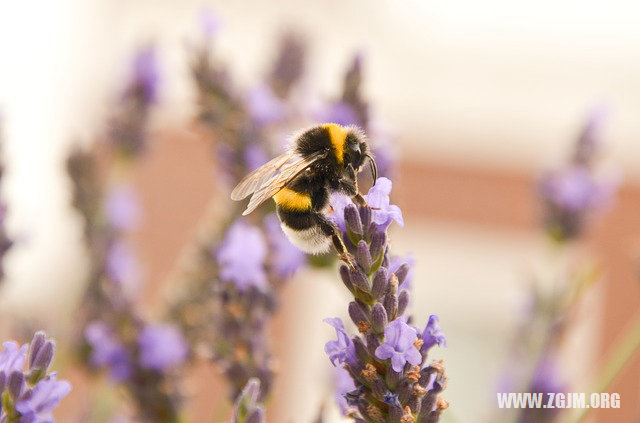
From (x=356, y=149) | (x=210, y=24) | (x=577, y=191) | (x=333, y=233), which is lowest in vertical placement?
(x=333, y=233)

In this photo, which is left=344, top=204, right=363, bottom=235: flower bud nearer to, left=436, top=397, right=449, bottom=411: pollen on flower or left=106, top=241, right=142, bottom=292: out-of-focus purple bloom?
left=436, top=397, right=449, bottom=411: pollen on flower

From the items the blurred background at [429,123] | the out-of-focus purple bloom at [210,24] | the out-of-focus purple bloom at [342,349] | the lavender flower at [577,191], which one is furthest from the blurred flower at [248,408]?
the blurred background at [429,123]

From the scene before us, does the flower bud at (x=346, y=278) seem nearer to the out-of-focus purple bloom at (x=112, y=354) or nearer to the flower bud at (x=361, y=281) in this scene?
the flower bud at (x=361, y=281)

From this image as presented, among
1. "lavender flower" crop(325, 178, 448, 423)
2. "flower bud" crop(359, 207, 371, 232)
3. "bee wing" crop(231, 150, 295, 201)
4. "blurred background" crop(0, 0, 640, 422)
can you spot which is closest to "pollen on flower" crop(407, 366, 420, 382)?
"lavender flower" crop(325, 178, 448, 423)

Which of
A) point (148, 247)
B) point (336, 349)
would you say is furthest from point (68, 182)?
point (148, 247)

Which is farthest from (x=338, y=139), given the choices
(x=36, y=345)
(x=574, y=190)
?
(x=574, y=190)

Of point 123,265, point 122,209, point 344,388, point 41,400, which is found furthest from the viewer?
point 122,209

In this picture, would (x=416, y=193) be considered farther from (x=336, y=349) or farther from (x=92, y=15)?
(x=336, y=349)

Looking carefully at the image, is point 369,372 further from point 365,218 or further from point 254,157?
point 254,157
